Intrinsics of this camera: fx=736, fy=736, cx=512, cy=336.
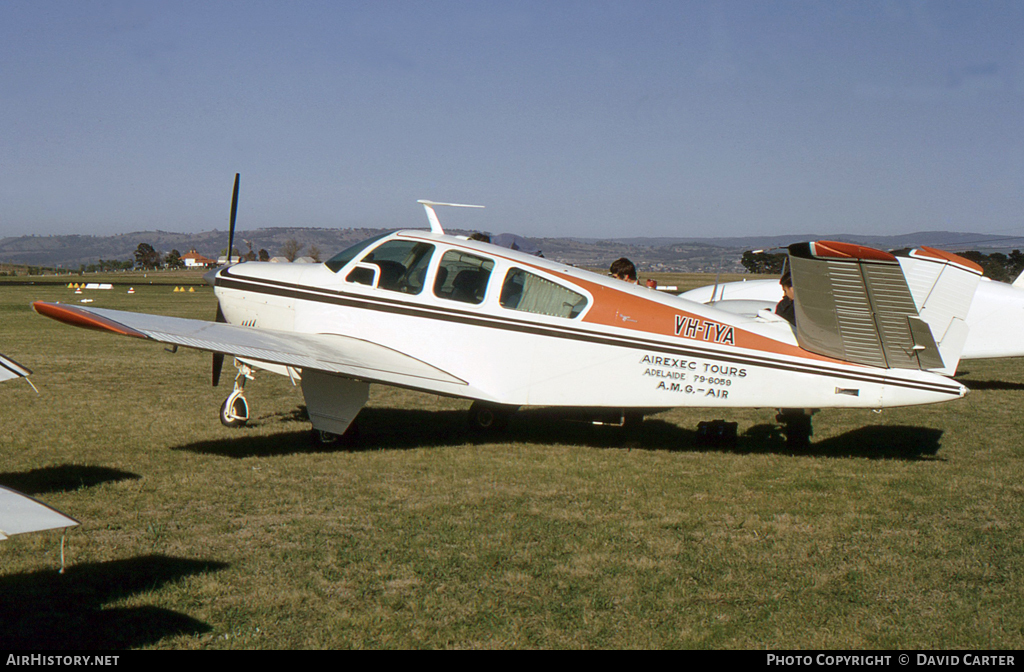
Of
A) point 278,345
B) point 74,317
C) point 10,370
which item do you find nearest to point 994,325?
point 278,345

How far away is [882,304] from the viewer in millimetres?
6230

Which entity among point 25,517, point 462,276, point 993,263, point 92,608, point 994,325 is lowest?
point 92,608

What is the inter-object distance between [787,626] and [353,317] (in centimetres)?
547

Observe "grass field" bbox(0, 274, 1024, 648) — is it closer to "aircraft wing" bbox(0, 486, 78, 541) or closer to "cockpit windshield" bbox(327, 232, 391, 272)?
"aircraft wing" bbox(0, 486, 78, 541)

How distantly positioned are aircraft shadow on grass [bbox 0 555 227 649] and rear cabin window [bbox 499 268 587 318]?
3833 mm

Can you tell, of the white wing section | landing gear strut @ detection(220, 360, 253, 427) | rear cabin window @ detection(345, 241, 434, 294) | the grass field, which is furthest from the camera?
landing gear strut @ detection(220, 360, 253, 427)

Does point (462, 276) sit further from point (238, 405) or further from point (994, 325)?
point (994, 325)

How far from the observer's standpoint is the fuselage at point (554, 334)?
679cm

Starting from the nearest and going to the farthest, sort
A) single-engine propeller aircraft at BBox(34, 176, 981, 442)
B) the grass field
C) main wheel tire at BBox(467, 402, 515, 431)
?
1. the grass field
2. single-engine propeller aircraft at BBox(34, 176, 981, 442)
3. main wheel tire at BBox(467, 402, 515, 431)

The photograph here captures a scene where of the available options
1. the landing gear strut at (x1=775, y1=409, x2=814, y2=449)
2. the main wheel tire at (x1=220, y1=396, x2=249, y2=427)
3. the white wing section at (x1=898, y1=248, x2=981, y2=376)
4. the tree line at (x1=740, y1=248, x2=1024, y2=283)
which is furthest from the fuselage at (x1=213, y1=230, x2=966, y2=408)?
the tree line at (x1=740, y1=248, x2=1024, y2=283)

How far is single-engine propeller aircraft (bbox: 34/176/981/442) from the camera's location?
21.1ft

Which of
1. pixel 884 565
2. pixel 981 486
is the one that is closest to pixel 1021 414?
pixel 981 486

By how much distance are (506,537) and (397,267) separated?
365 cm

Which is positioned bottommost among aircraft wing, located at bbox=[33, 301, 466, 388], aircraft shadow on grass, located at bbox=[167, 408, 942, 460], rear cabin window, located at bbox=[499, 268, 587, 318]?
aircraft shadow on grass, located at bbox=[167, 408, 942, 460]
